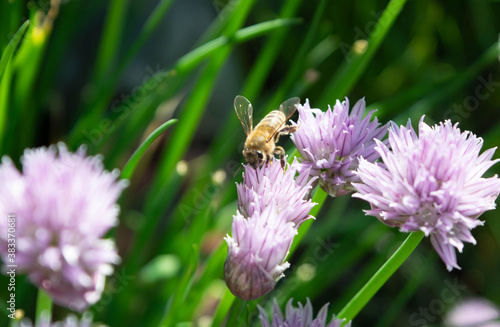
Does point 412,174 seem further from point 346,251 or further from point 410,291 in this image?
point 346,251

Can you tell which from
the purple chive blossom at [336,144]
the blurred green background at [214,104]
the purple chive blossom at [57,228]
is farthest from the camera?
the blurred green background at [214,104]

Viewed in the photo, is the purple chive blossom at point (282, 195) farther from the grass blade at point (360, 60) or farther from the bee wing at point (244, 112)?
the grass blade at point (360, 60)

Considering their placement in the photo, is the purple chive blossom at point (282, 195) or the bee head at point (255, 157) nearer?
the purple chive blossom at point (282, 195)

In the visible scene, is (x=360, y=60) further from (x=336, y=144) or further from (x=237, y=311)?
(x=237, y=311)

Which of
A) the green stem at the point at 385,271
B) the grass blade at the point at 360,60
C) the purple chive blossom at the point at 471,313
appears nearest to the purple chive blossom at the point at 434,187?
the green stem at the point at 385,271

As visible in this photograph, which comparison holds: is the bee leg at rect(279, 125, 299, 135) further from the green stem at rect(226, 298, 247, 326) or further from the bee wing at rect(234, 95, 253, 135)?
the green stem at rect(226, 298, 247, 326)

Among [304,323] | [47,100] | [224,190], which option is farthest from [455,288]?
[47,100]

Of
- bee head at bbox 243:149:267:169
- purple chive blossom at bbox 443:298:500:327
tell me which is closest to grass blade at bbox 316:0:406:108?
bee head at bbox 243:149:267:169
